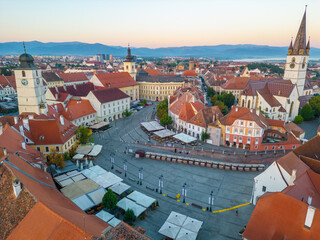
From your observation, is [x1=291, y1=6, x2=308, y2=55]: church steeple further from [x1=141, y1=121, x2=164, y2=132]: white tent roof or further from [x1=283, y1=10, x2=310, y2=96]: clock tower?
[x1=141, y1=121, x2=164, y2=132]: white tent roof

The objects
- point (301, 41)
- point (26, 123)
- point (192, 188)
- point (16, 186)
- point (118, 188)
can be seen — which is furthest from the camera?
point (301, 41)

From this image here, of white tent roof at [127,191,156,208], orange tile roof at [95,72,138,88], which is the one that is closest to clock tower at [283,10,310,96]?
orange tile roof at [95,72,138,88]

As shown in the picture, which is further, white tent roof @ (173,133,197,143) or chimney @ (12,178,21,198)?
white tent roof @ (173,133,197,143)

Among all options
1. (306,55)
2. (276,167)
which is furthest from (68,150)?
(306,55)

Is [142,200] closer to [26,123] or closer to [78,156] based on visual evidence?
[78,156]

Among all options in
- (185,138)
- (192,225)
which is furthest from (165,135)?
(192,225)

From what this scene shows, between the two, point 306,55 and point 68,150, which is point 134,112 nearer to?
point 68,150
